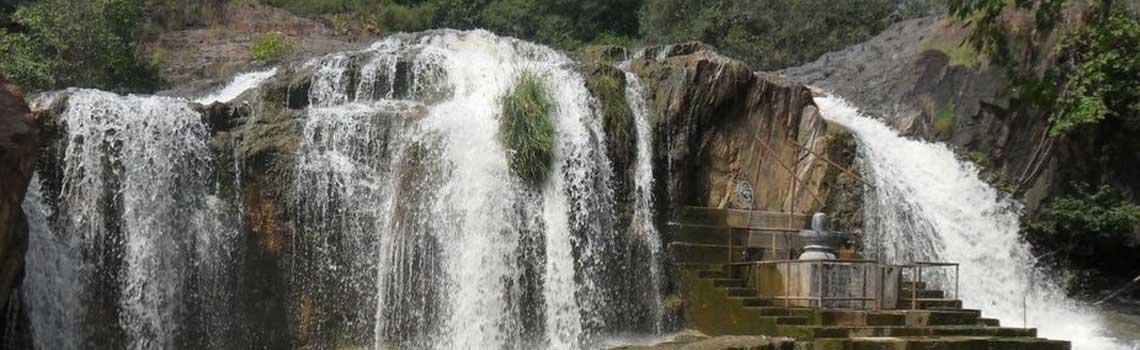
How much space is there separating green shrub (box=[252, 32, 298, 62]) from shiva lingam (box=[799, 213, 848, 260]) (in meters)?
17.2

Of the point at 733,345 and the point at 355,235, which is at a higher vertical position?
the point at 355,235

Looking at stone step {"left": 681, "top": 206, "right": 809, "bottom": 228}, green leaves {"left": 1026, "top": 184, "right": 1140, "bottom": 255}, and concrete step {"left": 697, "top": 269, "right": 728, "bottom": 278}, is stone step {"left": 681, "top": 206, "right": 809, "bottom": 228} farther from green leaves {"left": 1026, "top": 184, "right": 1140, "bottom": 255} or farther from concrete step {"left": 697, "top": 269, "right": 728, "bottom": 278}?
green leaves {"left": 1026, "top": 184, "right": 1140, "bottom": 255}

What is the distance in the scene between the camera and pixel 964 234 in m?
23.9

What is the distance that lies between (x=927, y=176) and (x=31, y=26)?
19487mm

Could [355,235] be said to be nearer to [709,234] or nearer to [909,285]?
[709,234]

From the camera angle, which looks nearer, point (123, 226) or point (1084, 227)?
point (123, 226)

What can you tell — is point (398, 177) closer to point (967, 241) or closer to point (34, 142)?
point (34, 142)

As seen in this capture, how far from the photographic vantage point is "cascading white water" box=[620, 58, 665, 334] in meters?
20.1

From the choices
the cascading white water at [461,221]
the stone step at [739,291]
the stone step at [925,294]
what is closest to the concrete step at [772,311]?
the stone step at [739,291]

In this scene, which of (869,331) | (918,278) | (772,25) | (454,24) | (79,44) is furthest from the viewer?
(454,24)

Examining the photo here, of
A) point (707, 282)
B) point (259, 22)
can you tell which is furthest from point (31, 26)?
point (707, 282)

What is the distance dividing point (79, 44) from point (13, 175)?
15.4 metres

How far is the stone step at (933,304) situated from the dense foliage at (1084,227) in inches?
174

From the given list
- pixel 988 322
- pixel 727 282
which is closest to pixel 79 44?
pixel 727 282
